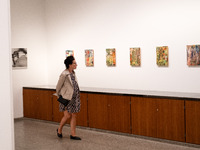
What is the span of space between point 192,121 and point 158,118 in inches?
29.5

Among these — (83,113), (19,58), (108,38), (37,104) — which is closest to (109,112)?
(83,113)

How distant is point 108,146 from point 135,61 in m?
2.46

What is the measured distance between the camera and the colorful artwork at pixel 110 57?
7.50 meters

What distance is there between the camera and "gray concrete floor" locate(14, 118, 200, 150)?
5.49 metres

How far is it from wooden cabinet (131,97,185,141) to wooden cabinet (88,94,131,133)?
23 centimetres

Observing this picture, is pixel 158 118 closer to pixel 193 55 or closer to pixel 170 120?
pixel 170 120

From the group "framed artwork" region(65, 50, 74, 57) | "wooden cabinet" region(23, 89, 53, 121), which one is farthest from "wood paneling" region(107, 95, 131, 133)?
"framed artwork" region(65, 50, 74, 57)

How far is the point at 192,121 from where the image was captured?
5.33 metres

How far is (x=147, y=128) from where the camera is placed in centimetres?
598

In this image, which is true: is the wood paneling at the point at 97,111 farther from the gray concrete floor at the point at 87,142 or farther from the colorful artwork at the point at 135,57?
the colorful artwork at the point at 135,57

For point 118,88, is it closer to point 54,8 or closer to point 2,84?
point 54,8

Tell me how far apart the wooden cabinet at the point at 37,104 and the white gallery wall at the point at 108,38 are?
0.89 feet

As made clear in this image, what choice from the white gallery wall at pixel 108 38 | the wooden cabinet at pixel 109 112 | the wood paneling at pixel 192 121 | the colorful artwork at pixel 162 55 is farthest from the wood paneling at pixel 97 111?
the wood paneling at pixel 192 121

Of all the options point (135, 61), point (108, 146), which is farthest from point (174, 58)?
point (108, 146)
